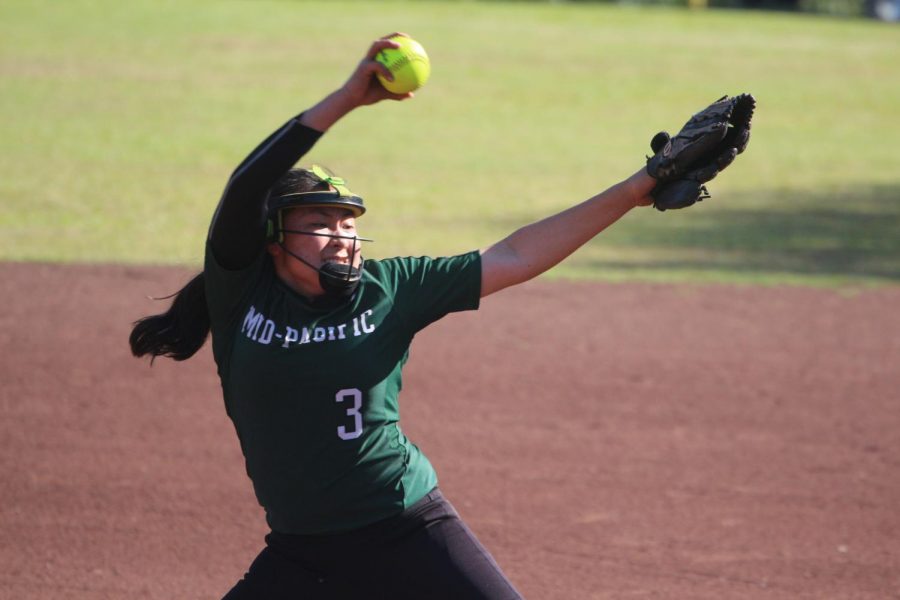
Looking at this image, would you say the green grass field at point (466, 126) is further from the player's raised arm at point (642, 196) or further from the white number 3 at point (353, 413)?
the white number 3 at point (353, 413)

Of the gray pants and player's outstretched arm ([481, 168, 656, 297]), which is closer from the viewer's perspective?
the gray pants

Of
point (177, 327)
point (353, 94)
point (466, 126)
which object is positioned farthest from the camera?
point (466, 126)

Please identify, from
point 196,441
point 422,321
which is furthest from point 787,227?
point 422,321

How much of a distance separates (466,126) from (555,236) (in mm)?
17093

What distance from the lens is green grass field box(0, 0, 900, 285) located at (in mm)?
12766

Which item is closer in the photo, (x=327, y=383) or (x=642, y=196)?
(x=327, y=383)

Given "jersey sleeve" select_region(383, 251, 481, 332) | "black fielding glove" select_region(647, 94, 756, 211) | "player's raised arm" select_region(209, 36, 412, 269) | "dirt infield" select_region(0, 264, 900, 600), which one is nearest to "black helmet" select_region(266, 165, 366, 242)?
"player's raised arm" select_region(209, 36, 412, 269)

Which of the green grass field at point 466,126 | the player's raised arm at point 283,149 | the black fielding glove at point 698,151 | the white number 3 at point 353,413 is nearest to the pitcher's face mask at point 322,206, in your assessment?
the player's raised arm at point 283,149

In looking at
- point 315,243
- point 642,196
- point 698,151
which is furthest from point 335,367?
point 698,151

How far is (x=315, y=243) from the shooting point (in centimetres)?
359

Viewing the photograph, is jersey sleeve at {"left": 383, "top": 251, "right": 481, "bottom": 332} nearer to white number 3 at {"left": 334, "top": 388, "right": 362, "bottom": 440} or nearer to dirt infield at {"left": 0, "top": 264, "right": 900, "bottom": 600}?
white number 3 at {"left": 334, "top": 388, "right": 362, "bottom": 440}

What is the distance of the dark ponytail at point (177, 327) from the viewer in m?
3.88

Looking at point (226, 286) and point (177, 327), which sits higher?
point (226, 286)

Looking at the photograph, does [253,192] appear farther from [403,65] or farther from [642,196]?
[642,196]
